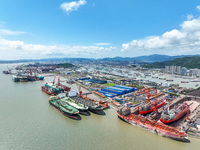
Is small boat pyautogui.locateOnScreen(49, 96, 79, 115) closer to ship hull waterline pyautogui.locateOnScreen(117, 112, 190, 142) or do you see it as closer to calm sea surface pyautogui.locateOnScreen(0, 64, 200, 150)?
calm sea surface pyautogui.locateOnScreen(0, 64, 200, 150)

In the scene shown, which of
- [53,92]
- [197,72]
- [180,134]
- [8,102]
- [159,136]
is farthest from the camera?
[197,72]

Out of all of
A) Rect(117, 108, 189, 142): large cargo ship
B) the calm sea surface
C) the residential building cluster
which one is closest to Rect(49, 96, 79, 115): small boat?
the calm sea surface

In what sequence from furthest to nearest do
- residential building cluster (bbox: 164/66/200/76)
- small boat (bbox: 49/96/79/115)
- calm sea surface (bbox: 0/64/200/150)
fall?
residential building cluster (bbox: 164/66/200/76)
small boat (bbox: 49/96/79/115)
calm sea surface (bbox: 0/64/200/150)

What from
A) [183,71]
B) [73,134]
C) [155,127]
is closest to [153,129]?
[155,127]

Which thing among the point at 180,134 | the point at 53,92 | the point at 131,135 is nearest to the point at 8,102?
the point at 53,92

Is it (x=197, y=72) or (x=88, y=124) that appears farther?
(x=197, y=72)

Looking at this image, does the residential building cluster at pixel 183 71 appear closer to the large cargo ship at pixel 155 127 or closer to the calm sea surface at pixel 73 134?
the large cargo ship at pixel 155 127

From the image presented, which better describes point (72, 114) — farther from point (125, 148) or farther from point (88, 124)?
point (125, 148)

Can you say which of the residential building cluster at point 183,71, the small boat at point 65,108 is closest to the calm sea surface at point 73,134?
the small boat at point 65,108
